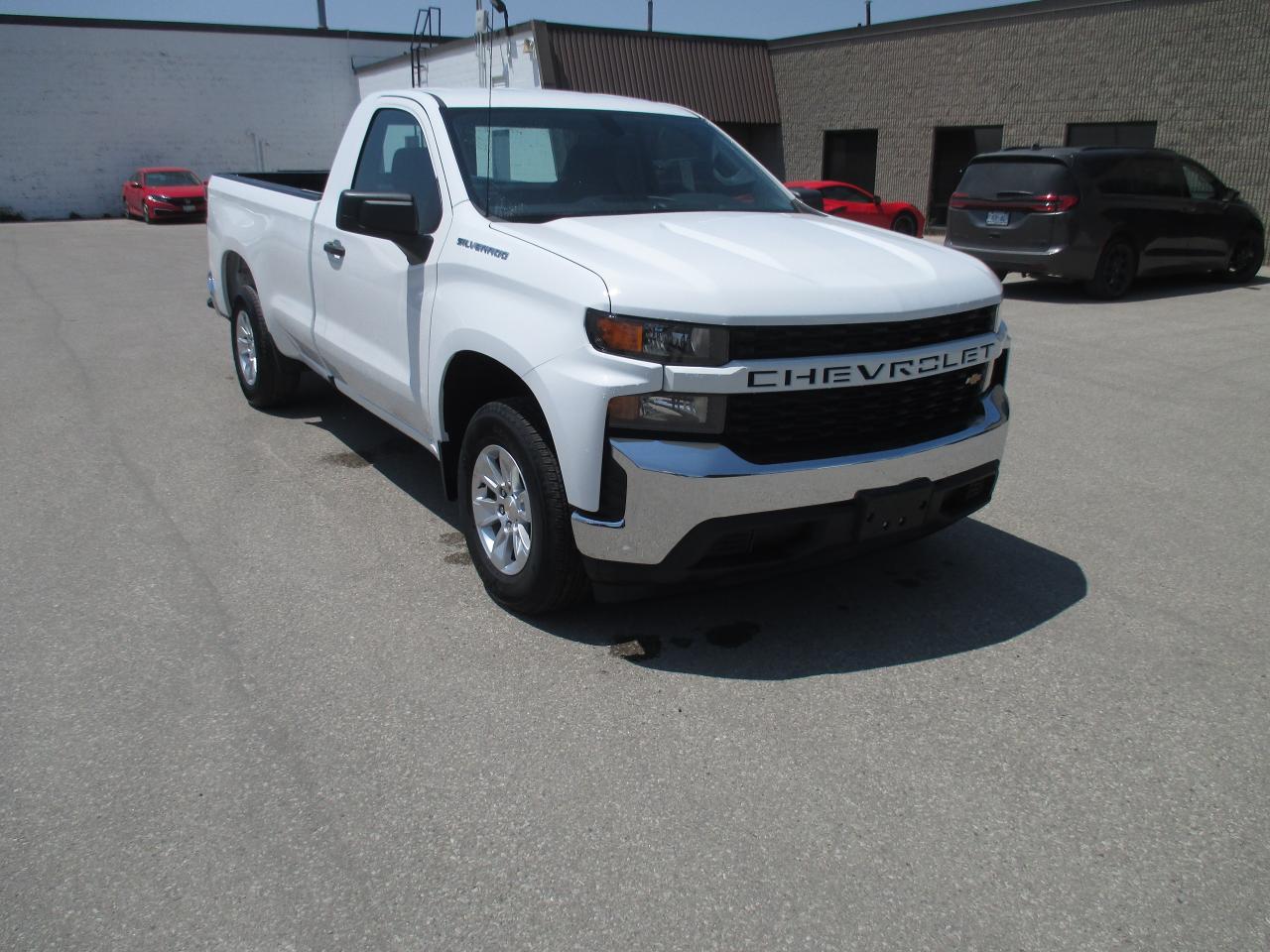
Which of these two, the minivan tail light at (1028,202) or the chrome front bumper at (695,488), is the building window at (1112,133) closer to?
the minivan tail light at (1028,202)

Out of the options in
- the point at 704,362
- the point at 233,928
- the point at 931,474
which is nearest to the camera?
the point at 233,928

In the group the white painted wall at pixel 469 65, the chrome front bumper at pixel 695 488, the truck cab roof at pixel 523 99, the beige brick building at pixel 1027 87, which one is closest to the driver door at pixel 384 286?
the truck cab roof at pixel 523 99

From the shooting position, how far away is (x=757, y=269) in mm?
3410

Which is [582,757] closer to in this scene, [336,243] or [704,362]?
[704,362]

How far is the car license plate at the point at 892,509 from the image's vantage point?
343 centimetres

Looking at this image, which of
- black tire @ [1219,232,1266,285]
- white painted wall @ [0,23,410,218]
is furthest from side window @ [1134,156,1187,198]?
white painted wall @ [0,23,410,218]

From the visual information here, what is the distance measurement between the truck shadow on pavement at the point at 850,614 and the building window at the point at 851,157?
20.9 metres

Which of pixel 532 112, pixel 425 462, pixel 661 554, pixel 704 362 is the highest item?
pixel 532 112

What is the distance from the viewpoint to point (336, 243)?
495 centimetres

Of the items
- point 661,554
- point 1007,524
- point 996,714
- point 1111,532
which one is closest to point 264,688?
point 661,554

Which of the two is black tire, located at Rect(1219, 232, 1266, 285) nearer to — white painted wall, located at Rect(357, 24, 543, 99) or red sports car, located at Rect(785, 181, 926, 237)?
red sports car, located at Rect(785, 181, 926, 237)

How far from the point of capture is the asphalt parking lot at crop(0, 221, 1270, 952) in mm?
2414

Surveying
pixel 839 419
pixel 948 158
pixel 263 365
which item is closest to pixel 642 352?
pixel 839 419

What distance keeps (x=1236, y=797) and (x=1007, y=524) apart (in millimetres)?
2203
